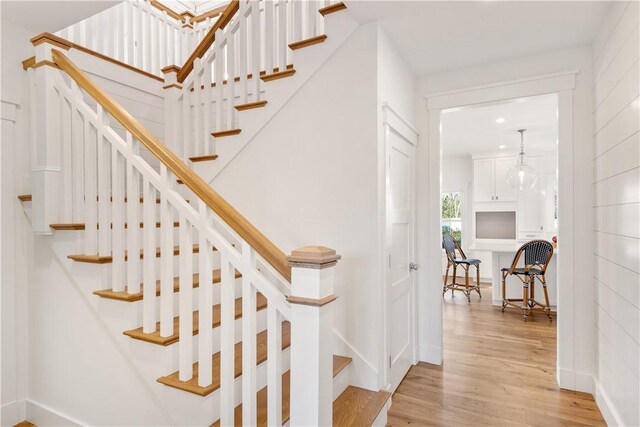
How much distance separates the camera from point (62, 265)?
2199 mm

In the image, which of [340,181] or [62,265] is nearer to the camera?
[62,265]

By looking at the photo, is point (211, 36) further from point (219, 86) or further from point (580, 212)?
point (580, 212)

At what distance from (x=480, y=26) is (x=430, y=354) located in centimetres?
274

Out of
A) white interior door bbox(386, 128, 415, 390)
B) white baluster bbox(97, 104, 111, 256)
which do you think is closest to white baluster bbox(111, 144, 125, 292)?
white baluster bbox(97, 104, 111, 256)

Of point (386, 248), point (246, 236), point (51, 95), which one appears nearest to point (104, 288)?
point (246, 236)

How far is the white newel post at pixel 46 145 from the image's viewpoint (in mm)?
2191

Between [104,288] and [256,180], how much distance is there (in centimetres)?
126

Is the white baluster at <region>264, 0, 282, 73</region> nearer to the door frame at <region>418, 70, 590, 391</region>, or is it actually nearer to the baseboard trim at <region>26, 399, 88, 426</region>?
the door frame at <region>418, 70, 590, 391</region>

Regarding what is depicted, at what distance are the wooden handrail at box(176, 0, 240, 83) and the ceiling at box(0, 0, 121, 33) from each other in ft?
2.96

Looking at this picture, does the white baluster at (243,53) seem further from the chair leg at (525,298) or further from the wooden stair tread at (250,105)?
the chair leg at (525,298)

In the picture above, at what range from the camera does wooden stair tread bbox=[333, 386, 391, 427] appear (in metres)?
1.95

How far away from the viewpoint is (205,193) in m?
1.58

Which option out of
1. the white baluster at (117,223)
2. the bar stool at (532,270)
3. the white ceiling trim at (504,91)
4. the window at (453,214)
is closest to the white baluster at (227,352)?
the white baluster at (117,223)

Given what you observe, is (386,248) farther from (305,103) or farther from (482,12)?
(482,12)
